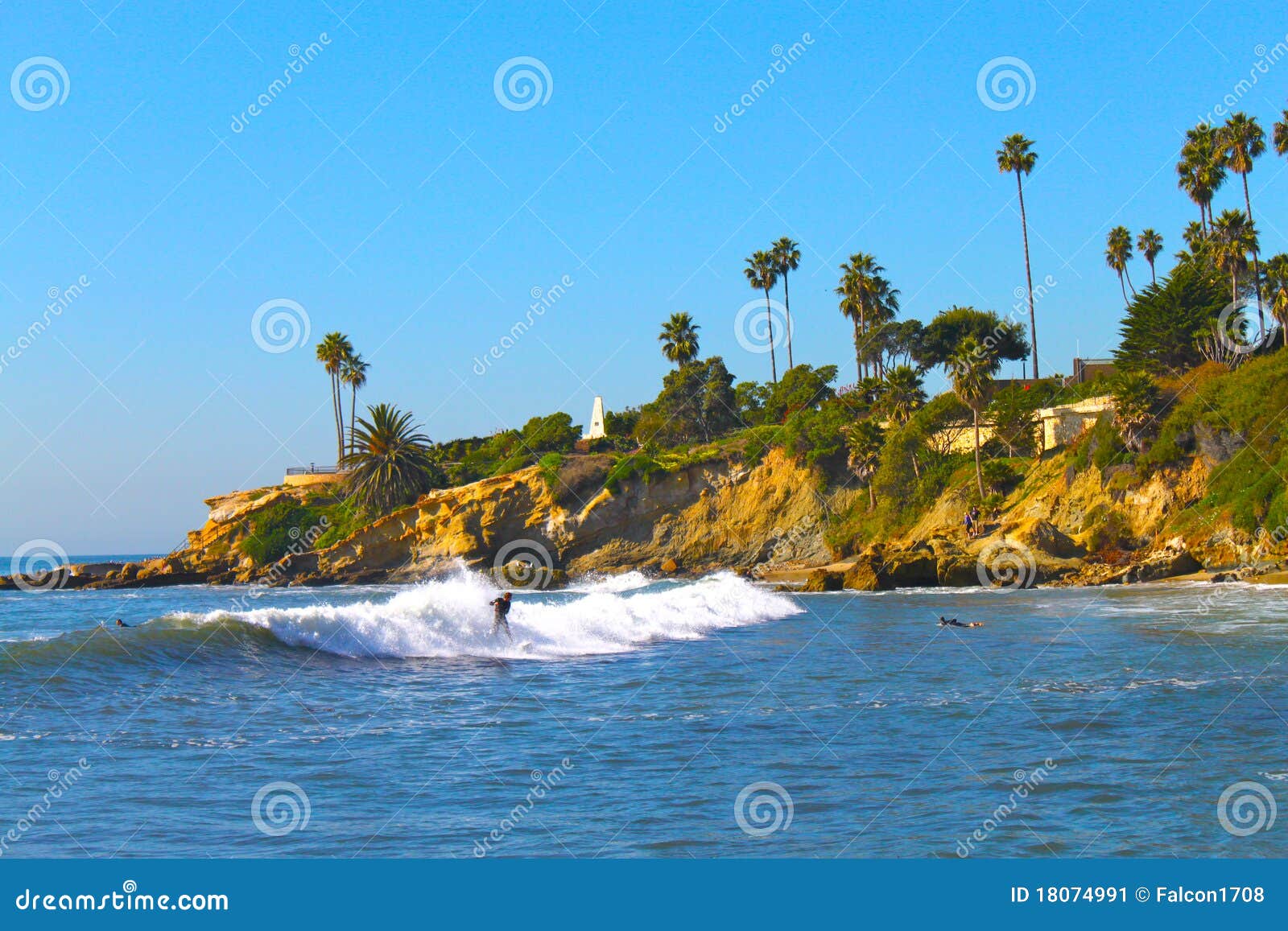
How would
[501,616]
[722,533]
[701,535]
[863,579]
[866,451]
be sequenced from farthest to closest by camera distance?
[701,535] < [722,533] < [866,451] < [863,579] < [501,616]

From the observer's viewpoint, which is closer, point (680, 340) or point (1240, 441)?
point (1240, 441)

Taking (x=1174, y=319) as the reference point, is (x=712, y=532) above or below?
below

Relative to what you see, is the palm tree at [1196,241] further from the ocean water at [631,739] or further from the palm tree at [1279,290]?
the ocean water at [631,739]

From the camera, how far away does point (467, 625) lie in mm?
26125

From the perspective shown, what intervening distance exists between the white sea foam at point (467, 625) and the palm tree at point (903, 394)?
35.2 metres

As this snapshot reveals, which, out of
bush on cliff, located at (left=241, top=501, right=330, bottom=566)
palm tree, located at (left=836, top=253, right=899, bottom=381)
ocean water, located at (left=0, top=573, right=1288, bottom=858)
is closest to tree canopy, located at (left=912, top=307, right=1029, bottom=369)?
palm tree, located at (left=836, top=253, right=899, bottom=381)

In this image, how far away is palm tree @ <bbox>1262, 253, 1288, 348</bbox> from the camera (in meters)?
55.3

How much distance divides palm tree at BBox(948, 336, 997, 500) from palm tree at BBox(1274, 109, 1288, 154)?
20956mm

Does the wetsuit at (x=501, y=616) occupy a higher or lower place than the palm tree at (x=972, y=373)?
lower

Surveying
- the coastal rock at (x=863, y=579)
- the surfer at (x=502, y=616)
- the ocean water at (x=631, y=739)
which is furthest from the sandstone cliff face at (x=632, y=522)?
the surfer at (x=502, y=616)

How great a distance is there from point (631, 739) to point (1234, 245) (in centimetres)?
5717

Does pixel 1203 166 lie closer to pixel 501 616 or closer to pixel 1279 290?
pixel 1279 290

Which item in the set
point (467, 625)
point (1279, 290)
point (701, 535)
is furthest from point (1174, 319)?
point (467, 625)

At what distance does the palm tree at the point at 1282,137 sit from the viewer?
2443 inches
